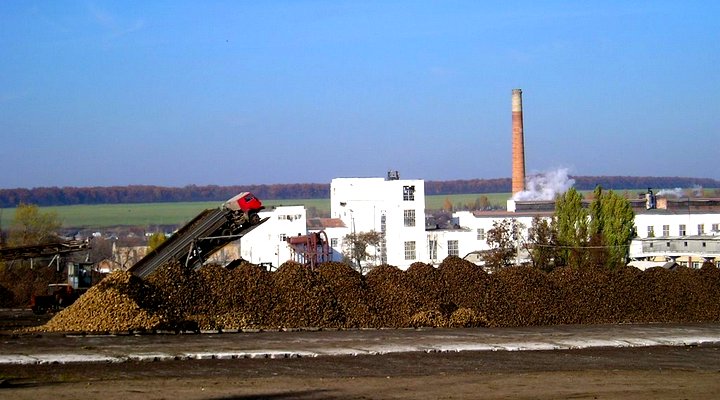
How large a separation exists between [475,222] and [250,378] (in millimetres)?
67377

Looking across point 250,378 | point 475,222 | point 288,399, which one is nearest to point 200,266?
point 250,378

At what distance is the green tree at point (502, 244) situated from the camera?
67.0 metres

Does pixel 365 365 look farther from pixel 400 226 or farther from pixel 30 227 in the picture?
pixel 30 227

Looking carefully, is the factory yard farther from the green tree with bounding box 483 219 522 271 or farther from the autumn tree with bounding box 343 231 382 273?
the autumn tree with bounding box 343 231 382 273

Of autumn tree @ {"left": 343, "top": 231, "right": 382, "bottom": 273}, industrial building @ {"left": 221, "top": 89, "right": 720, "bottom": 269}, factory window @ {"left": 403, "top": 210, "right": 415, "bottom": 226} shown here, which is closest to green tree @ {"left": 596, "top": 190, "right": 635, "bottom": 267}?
industrial building @ {"left": 221, "top": 89, "right": 720, "bottom": 269}

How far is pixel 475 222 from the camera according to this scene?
8756 cm

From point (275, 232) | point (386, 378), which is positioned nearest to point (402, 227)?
point (275, 232)

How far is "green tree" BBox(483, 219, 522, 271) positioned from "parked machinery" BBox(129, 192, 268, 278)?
31550mm

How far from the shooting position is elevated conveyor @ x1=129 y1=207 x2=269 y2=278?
35.6 metres

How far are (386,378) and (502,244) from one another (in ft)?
169

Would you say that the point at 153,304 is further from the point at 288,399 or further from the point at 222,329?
the point at 288,399

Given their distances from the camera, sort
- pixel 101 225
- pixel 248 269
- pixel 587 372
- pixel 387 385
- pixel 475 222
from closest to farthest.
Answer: pixel 387 385 < pixel 587 372 < pixel 248 269 < pixel 475 222 < pixel 101 225

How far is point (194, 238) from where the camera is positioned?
3572cm

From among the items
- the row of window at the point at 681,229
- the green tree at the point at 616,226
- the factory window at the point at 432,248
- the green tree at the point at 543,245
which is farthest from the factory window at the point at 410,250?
the row of window at the point at 681,229
